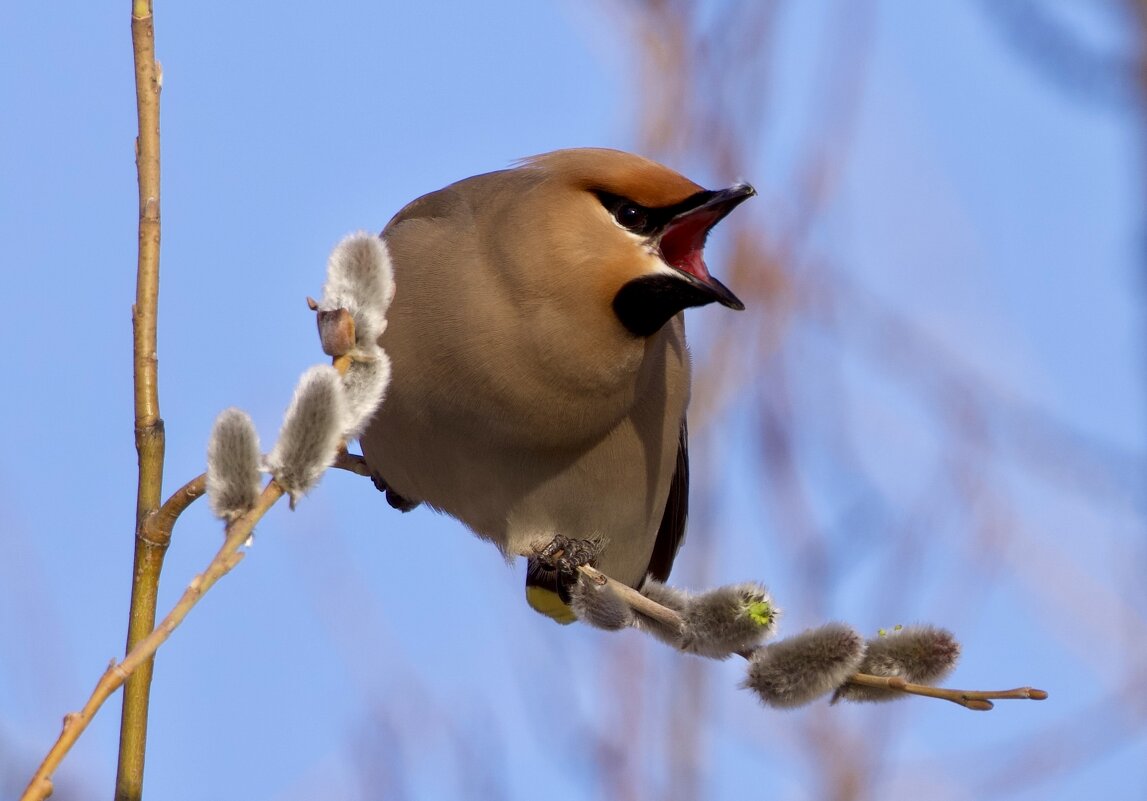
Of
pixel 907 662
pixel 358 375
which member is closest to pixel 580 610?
pixel 907 662

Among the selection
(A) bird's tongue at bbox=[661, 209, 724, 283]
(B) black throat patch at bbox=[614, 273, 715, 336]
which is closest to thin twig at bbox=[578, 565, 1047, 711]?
(B) black throat patch at bbox=[614, 273, 715, 336]

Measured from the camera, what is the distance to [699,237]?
3.61 meters

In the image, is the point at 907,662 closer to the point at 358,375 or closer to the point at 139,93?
the point at 358,375

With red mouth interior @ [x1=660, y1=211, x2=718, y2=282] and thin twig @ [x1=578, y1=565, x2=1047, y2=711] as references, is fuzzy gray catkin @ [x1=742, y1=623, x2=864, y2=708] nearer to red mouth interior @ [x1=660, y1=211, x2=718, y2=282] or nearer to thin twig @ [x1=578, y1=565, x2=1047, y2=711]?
thin twig @ [x1=578, y1=565, x2=1047, y2=711]

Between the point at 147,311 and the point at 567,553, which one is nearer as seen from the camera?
the point at 147,311

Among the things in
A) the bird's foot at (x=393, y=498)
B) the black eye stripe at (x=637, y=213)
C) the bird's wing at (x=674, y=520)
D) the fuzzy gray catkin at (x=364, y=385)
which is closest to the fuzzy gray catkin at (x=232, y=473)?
the fuzzy gray catkin at (x=364, y=385)

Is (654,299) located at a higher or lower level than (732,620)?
higher

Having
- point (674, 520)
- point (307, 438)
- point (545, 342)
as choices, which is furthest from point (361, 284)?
point (674, 520)

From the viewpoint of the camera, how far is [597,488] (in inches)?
160

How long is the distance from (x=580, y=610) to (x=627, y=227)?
3.23 ft

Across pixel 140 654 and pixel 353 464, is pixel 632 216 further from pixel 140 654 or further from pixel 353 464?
pixel 140 654

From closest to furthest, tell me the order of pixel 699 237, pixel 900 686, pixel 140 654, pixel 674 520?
pixel 140 654
pixel 900 686
pixel 699 237
pixel 674 520

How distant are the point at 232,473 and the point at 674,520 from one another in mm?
3336

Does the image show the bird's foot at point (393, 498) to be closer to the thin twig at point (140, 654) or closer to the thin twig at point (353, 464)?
the thin twig at point (353, 464)
